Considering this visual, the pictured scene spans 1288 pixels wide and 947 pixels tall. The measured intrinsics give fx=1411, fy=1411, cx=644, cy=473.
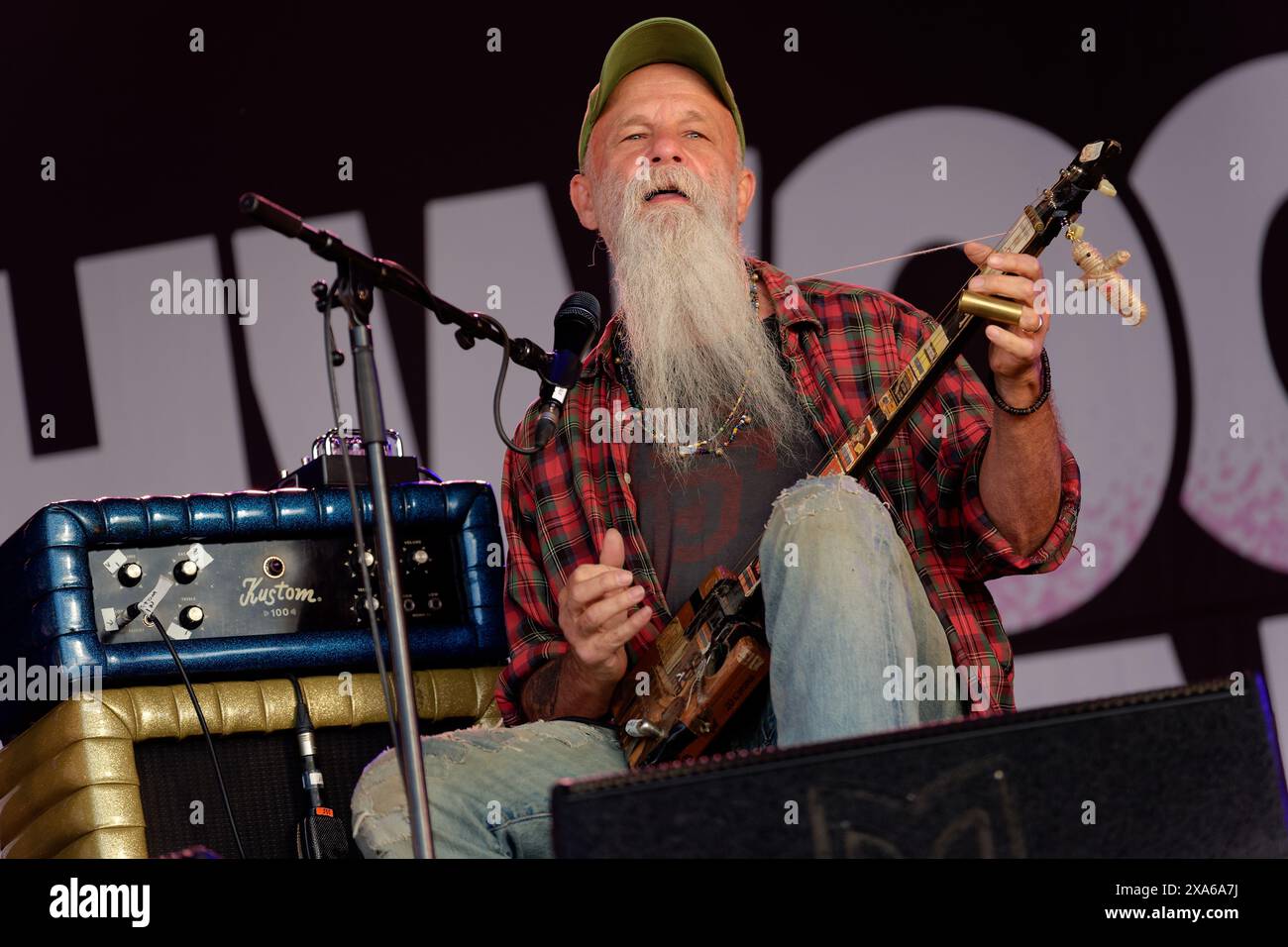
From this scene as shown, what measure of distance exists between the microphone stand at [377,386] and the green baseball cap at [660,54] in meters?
1.12

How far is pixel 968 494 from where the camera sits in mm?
2256

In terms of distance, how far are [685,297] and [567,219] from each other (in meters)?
1.36

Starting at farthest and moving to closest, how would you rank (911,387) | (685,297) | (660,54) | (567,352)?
(660,54) < (685,297) < (911,387) < (567,352)

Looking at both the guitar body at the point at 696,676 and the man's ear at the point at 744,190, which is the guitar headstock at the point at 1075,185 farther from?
the man's ear at the point at 744,190

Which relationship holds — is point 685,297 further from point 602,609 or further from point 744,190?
point 602,609

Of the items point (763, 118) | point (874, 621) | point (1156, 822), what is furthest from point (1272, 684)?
point (1156, 822)

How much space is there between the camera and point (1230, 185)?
3.86 m

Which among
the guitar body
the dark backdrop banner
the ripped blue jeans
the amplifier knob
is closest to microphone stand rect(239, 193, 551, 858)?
the ripped blue jeans

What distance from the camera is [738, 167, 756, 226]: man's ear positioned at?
2.87 meters

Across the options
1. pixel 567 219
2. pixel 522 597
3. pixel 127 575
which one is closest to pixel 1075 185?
pixel 522 597

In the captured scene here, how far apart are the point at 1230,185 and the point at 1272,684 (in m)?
1.35

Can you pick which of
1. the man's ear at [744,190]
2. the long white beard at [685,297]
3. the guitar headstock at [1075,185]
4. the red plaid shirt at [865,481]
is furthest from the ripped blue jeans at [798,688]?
the man's ear at [744,190]
